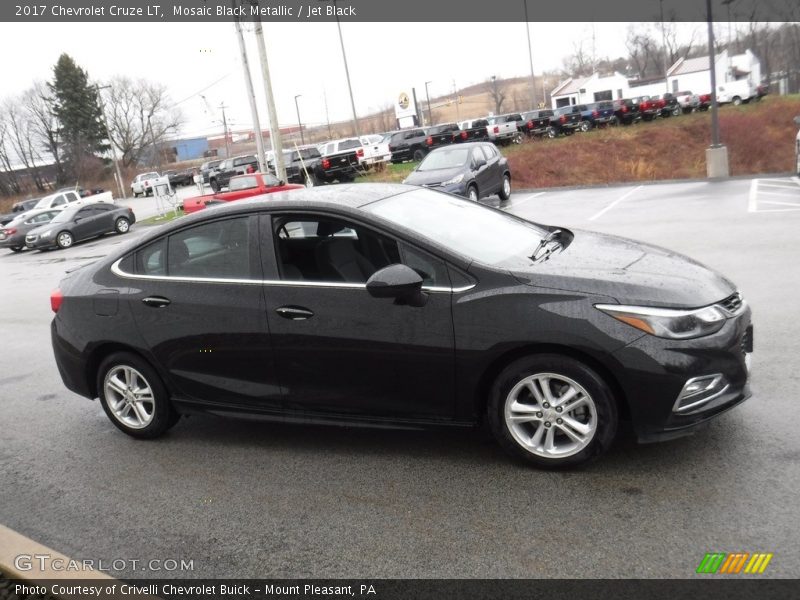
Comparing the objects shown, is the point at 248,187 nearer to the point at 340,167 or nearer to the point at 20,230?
the point at 340,167

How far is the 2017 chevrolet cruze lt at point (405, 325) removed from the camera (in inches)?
155

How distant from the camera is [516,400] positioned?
414 cm

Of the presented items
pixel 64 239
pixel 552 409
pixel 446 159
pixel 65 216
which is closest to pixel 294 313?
pixel 552 409

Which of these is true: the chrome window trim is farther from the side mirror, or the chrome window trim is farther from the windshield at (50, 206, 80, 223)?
the windshield at (50, 206, 80, 223)

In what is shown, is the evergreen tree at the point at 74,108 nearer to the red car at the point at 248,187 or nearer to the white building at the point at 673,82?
the white building at the point at 673,82

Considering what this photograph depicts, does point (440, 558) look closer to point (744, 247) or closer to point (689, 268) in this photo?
point (689, 268)

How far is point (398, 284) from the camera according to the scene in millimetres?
4121

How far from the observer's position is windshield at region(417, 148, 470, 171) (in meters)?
18.2

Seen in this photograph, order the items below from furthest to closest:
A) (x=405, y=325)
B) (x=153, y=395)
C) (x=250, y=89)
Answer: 1. (x=250, y=89)
2. (x=153, y=395)
3. (x=405, y=325)

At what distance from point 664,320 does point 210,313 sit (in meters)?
2.84

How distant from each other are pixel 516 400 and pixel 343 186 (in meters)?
2.10

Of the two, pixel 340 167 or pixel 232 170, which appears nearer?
pixel 340 167
